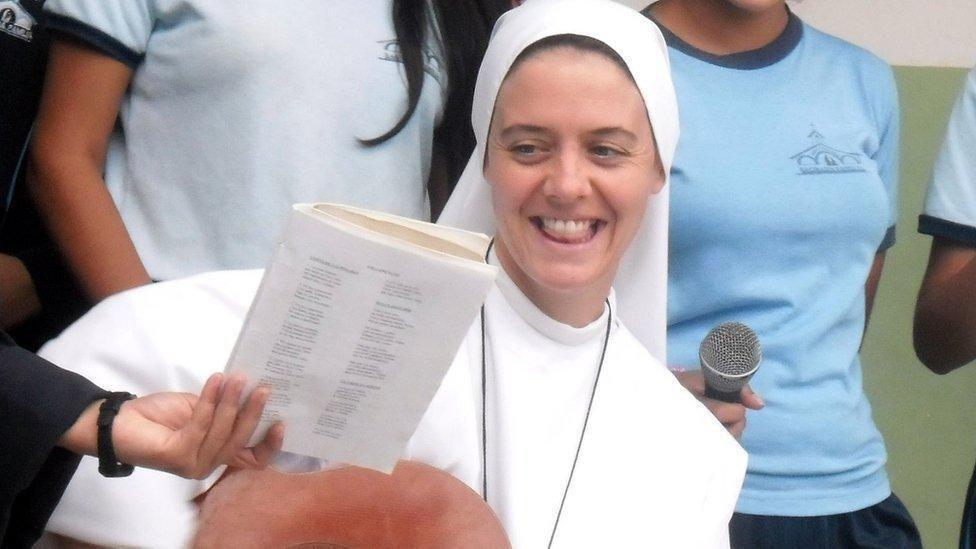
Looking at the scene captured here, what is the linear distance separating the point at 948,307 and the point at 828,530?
1.85 ft

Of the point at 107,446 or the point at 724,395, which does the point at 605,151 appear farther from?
the point at 107,446

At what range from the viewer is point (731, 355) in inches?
77.5

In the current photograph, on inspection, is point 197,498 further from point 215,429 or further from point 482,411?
point 482,411

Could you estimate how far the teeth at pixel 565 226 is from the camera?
1965 mm

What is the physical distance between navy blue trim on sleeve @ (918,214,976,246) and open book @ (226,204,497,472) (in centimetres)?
144

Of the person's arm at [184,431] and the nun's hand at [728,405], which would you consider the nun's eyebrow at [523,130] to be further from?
the person's arm at [184,431]

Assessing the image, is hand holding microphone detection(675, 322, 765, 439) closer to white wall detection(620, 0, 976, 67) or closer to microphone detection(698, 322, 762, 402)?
microphone detection(698, 322, 762, 402)

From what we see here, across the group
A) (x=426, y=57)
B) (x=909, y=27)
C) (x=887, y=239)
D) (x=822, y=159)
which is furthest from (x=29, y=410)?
(x=909, y=27)

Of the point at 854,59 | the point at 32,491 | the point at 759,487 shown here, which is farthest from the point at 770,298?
the point at 32,491

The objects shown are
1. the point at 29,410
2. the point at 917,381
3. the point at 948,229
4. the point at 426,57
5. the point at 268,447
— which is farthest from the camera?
the point at 917,381

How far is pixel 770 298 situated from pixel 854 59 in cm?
58

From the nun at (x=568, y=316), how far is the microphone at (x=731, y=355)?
0.34 feet

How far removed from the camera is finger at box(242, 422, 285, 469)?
1456 millimetres

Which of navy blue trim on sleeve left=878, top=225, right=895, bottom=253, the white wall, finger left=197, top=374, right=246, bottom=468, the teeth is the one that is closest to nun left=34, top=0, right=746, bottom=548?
the teeth
